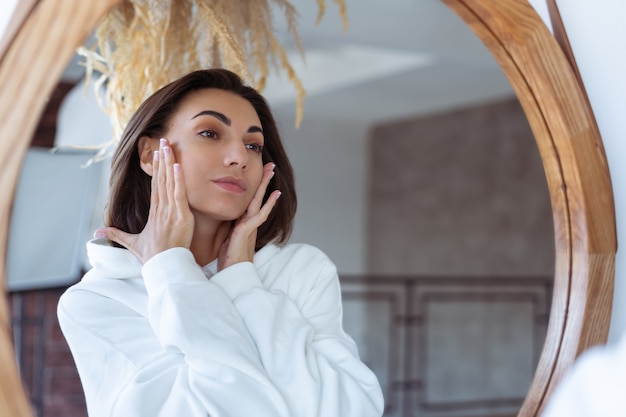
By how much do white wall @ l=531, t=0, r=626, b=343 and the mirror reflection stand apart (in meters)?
2.83

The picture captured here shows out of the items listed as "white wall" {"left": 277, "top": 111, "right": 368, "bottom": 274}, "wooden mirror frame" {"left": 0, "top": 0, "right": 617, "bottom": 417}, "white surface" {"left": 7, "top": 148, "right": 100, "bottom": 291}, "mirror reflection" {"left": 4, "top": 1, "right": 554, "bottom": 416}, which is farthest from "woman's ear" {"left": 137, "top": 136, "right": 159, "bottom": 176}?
"white wall" {"left": 277, "top": 111, "right": 368, "bottom": 274}

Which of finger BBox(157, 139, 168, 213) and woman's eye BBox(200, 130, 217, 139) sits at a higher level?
woman's eye BBox(200, 130, 217, 139)

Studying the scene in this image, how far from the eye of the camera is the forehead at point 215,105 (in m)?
1.02

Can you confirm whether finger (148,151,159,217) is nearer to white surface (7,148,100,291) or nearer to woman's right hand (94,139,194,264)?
woman's right hand (94,139,194,264)

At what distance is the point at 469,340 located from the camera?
17.7ft

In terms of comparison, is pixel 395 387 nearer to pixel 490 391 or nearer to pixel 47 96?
pixel 490 391

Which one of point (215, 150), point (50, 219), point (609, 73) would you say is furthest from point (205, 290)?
point (50, 219)

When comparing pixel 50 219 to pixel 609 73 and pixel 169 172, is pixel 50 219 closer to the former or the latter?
pixel 169 172

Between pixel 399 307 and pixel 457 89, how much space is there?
1839mm

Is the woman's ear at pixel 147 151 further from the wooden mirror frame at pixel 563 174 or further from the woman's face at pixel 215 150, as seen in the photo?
the wooden mirror frame at pixel 563 174

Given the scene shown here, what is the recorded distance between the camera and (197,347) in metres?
0.89

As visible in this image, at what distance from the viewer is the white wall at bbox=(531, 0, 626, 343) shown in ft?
3.69

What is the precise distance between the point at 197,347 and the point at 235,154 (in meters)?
0.26

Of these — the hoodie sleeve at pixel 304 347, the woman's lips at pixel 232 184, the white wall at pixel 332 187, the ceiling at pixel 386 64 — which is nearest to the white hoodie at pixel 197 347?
the hoodie sleeve at pixel 304 347
